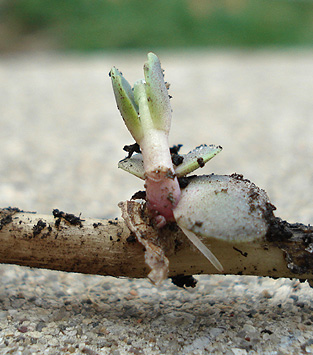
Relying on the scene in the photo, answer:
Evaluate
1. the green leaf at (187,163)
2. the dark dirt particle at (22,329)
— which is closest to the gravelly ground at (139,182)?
the dark dirt particle at (22,329)

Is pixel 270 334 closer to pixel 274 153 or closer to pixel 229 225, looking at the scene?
pixel 229 225

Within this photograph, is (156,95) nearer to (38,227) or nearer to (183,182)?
(183,182)

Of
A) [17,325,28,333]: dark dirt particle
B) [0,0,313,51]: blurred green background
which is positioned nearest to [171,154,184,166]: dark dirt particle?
[17,325,28,333]: dark dirt particle

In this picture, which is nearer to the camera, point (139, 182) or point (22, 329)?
point (22, 329)

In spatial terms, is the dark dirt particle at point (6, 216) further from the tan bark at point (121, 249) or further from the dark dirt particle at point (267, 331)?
the dark dirt particle at point (267, 331)

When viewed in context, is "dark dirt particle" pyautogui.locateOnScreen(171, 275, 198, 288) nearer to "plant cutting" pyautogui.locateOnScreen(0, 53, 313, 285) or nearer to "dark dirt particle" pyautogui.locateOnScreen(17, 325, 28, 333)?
"plant cutting" pyautogui.locateOnScreen(0, 53, 313, 285)

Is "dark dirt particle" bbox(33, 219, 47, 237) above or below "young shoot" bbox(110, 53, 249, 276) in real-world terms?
below

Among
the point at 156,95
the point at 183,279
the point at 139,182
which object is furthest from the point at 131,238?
the point at 139,182
